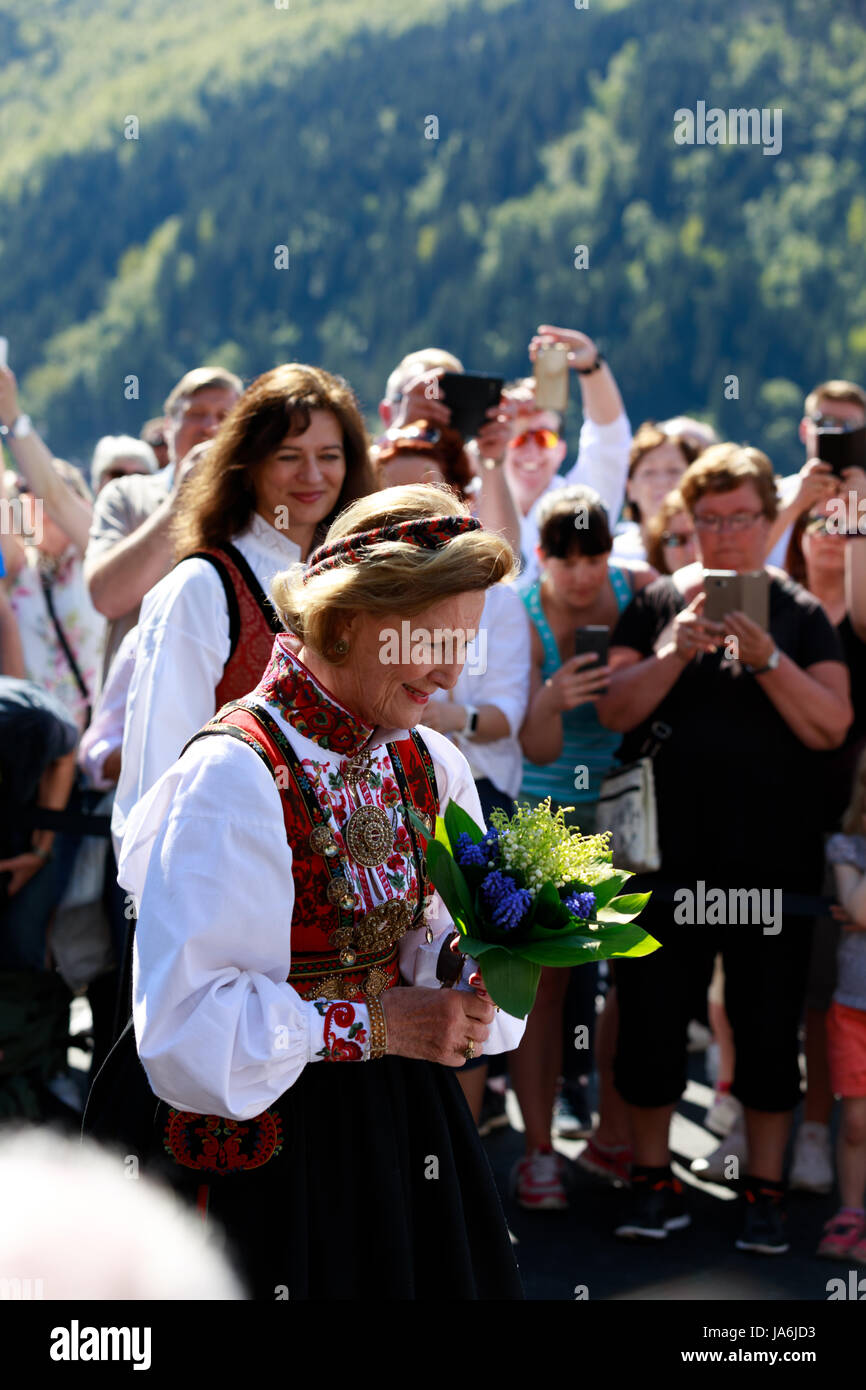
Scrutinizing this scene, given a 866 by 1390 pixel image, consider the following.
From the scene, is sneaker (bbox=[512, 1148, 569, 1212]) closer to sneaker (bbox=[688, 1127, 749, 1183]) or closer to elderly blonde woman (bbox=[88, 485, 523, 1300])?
sneaker (bbox=[688, 1127, 749, 1183])

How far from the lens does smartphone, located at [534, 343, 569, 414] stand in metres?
5.62

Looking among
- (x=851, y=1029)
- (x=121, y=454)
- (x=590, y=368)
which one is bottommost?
(x=851, y=1029)

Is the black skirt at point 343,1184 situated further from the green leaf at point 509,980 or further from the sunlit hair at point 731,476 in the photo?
the sunlit hair at point 731,476

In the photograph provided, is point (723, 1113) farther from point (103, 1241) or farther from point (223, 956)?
point (103, 1241)

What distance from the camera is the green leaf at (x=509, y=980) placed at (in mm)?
2170

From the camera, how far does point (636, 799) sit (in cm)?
453

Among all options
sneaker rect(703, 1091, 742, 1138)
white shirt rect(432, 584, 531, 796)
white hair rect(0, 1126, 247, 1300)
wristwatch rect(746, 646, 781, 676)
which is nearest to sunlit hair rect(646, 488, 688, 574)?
white shirt rect(432, 584, 531, 796)

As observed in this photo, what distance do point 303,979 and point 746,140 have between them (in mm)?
5033

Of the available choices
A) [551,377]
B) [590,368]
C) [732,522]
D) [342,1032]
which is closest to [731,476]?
[732,522]

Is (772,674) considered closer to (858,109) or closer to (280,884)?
(280,884)

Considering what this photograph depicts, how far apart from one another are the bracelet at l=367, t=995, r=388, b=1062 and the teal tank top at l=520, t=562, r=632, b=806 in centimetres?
273

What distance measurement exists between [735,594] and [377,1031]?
8.20ft

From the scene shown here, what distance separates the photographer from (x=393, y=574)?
2.20 meters

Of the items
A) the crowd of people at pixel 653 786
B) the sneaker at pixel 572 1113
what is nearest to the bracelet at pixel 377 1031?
the crowd of people at pixel 653 786
